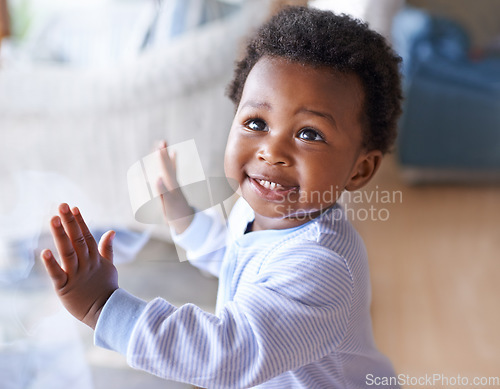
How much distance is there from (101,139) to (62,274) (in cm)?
71

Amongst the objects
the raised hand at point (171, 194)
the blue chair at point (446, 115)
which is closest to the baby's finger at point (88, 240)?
the raised hand at point (171, 194)

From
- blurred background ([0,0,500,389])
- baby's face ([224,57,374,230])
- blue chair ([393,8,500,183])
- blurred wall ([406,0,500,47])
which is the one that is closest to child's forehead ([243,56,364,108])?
baby's face ([224,57,374,230])

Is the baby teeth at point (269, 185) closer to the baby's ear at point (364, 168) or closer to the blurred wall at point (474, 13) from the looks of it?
the baby's ear at point (364, 168)

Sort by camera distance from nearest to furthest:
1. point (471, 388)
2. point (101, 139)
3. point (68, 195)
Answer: point (68, 195) < point (471, 388) < point (101, 139)

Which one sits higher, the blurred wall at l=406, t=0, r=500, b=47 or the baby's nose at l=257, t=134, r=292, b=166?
the blurred wall at l=406, t=0, r=500, b=47

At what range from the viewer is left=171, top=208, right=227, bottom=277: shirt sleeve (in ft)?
1.93

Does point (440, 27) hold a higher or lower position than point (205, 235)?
higher

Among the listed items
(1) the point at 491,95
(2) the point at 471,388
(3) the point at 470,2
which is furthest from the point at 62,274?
(3) the point at 470,2

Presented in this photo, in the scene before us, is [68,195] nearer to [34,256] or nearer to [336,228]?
[34,256]

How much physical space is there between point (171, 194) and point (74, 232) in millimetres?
151

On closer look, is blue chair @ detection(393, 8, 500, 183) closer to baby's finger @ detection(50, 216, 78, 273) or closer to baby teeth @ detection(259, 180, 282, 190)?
baby teeth @ detection(259, 180, 282, 190)

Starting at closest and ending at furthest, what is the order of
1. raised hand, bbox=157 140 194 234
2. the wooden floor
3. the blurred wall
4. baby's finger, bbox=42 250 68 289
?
baby's finger, bbox=42 250 68 289 → raised hand, bbox=157 140 194 234 → the wooden floor → the blurred wall

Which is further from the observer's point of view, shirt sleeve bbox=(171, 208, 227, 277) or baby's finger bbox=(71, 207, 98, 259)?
shirt sleeve bbox=(171, 208, 227, 277)

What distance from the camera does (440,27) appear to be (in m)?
2.48
